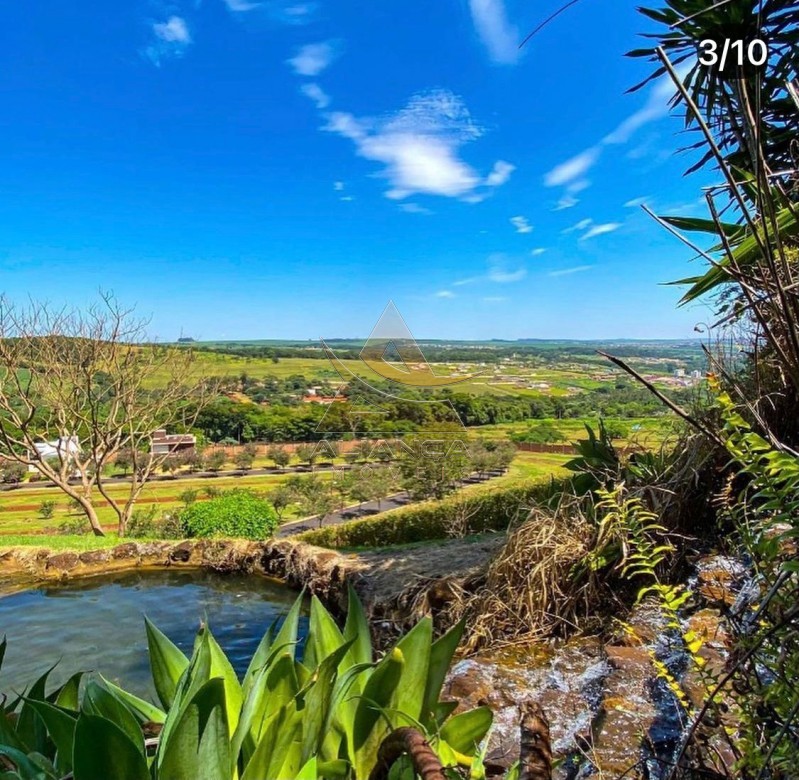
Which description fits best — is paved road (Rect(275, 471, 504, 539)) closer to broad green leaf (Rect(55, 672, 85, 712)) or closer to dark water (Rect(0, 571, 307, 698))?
dark water (Rect(0, 571, 307, 698))

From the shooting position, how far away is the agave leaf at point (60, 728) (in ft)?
2.52

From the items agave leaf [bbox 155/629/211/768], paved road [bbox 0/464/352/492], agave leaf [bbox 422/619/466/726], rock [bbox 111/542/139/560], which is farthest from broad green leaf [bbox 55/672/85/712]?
paved road [bbox 0/464/352/492]

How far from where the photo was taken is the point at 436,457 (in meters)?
14.3

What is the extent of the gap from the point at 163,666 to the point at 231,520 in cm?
1125

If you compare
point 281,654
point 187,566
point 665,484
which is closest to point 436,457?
point 187,566

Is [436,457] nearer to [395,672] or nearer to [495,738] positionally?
[495,738]

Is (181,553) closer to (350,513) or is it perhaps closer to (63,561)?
(63,561)

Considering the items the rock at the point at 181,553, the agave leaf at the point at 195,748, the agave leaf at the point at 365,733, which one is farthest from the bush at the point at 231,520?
the agave leaf at the point at 195,748

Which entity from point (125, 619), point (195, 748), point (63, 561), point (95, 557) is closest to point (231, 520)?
point (95, 557)

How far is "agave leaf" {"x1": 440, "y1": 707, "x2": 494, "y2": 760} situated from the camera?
92 cm

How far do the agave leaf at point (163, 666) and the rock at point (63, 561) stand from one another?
9.06 meters

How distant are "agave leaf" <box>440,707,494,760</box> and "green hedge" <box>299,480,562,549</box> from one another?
7.00 m

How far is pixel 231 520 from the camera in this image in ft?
38.5

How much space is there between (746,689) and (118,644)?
6.12 meters
